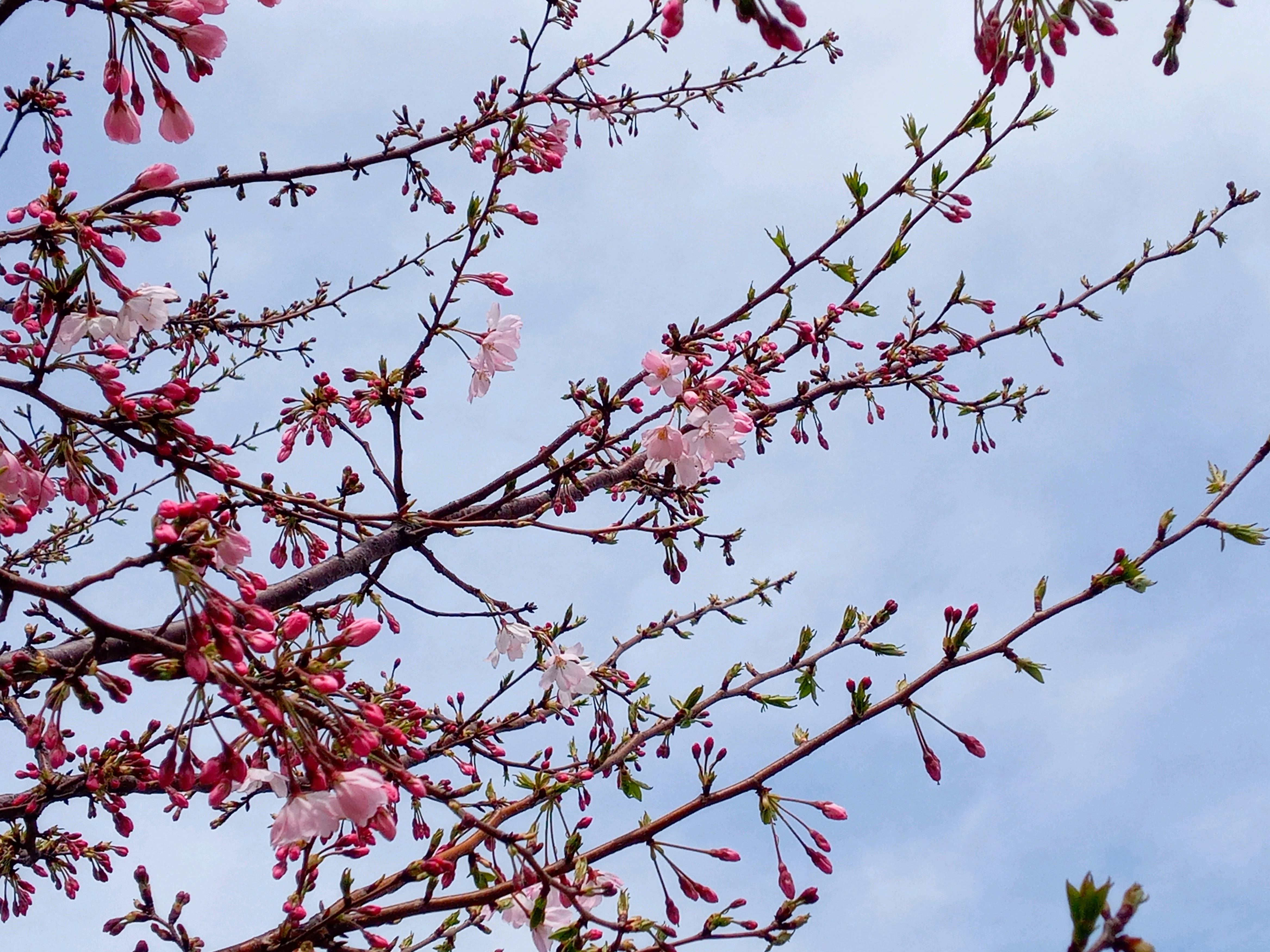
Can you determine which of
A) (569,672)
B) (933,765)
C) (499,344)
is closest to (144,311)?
(499,344)

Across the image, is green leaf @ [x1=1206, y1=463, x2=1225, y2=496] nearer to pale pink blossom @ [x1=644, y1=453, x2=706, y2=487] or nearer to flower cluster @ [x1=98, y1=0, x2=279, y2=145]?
pale pink blossom @ [x1=644, y1=453, x2=706, y2=487]

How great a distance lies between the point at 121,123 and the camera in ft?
9.41

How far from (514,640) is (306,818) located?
1.74 meters

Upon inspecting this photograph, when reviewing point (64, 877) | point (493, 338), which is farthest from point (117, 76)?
point (64, 877)

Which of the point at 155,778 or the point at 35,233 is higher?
the point at 35,233

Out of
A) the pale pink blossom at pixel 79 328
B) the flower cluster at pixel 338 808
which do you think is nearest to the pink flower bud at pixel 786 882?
the flower cluster at pixel 338 808

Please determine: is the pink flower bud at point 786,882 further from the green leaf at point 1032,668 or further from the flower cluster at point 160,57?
the flower cluster at point 160,57

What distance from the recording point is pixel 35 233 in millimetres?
2496

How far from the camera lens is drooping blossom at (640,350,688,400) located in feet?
9.89

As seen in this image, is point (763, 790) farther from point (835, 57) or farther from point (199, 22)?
point (835, 57)

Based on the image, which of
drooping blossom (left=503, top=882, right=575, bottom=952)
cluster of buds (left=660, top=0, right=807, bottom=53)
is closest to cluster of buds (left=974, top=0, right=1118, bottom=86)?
cluster of buds (left=660, top=0, right=807, bottom=53)

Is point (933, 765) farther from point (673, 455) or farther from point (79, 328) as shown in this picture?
point (79, 328)

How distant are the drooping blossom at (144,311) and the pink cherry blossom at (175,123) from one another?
0.59 metres

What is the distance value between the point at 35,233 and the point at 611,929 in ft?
8.40
